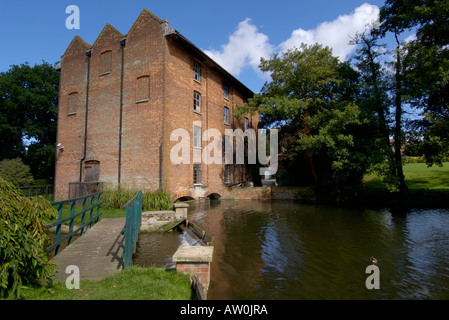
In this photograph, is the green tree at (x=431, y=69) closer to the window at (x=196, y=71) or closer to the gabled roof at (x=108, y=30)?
the window at (x=196, y=71)

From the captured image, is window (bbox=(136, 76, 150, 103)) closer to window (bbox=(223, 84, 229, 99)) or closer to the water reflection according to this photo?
window (bbox=(223, 84, 229, 99))

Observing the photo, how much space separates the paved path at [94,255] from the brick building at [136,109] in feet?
24.1

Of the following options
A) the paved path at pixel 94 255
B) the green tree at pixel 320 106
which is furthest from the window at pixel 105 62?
the paved path at pixel 94 255

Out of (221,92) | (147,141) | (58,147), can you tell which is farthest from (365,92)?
(58,147)

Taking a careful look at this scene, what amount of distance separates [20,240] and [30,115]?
29756 mm

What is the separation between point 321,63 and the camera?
17531 millimetres

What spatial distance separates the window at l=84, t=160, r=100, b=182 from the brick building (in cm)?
7

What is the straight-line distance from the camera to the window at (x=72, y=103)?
18.0 metres

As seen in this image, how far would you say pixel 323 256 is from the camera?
6.30 m
